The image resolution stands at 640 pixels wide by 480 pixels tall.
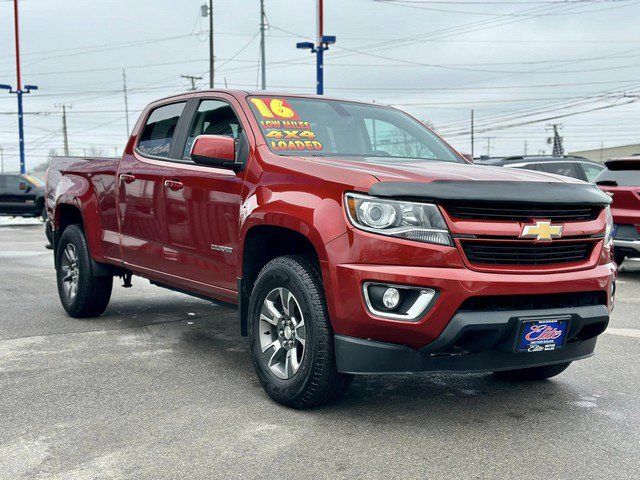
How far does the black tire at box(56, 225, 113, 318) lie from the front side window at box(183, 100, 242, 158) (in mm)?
1862

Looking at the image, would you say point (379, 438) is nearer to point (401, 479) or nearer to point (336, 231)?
point (401, 479)

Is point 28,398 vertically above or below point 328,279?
below

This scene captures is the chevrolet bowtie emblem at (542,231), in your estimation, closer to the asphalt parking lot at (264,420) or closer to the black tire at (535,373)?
the asphalt parking lot at (264,420)

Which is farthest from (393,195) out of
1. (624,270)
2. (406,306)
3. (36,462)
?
(624,270)

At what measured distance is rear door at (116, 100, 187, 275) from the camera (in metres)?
5.54

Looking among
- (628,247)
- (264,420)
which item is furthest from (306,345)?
(628,247)

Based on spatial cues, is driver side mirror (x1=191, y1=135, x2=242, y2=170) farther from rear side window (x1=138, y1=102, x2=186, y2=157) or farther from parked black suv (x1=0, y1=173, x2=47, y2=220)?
parked black suv (x1=0, y1=173, x2=47, y2=220)

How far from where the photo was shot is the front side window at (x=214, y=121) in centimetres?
511

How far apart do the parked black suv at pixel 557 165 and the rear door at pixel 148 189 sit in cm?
685

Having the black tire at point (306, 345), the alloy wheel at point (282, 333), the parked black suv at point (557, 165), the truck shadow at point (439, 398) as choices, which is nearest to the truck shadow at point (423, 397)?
the truck shadow at point (439, 398)

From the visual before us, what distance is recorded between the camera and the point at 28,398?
4.45 m

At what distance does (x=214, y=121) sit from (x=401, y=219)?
7.09 ft

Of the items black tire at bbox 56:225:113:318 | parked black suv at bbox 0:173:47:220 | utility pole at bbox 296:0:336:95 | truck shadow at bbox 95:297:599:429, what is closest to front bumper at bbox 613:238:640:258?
truck shadow at bbox 95:297:599:429

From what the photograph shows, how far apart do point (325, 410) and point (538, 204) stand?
161 cm
